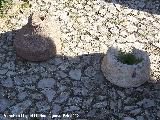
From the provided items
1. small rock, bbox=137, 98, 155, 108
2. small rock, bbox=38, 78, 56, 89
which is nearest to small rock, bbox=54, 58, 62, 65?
small rock, bbox=38, 78, 56, 89

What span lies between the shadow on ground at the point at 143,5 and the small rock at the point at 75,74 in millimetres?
2651

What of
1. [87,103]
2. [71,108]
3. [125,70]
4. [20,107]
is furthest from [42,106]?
[125,70]

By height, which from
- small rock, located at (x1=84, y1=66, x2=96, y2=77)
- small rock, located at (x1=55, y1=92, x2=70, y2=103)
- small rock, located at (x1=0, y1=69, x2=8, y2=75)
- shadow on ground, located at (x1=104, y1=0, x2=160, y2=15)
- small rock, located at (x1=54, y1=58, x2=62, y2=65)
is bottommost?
small rock, located at (x1=55, y1=92, x2=70, y2=103)

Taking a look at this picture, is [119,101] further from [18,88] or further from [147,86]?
[18,88]

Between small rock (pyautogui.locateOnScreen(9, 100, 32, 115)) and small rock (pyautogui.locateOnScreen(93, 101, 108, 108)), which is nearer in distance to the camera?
small rock (pyautogui.locateOnScreen(9, 100, 32, 115))

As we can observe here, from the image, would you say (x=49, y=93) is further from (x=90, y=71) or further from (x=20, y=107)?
(x=90, y=71)

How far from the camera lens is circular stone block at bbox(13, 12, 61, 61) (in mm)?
8031

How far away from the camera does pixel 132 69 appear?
7555mm

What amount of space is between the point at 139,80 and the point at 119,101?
1.96 feet

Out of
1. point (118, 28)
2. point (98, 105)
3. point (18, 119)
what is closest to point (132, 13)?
point (118, 28)

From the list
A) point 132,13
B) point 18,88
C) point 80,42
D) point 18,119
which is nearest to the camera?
point 18,119

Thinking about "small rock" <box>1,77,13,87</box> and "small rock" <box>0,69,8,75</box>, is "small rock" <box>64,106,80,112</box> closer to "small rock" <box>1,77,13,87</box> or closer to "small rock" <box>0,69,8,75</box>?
"small rock" <box>1,77,13,87</box>

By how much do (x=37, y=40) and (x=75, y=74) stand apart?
1.03 metres

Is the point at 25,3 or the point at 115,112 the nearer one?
the point at 115,112
